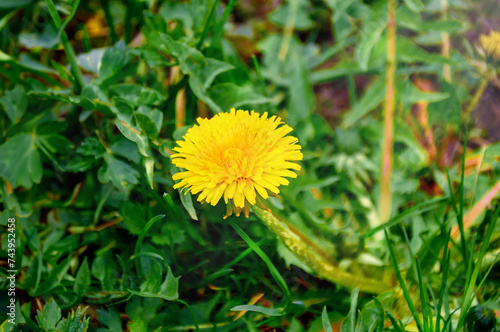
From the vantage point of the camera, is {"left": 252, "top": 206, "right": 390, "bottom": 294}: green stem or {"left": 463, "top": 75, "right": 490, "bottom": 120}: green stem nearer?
{"left": 252, "top": 206, "right": 390, "bottom": 294}: green stem

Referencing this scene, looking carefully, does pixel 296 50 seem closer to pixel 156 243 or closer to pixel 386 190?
pixel 386 190

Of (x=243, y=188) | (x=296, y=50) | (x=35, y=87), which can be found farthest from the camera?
(x=296, y=50)

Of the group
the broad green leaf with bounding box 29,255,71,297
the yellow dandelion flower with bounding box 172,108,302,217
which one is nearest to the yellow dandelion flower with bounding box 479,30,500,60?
the yellow dandelion flower with bounding box 172,108,302,217

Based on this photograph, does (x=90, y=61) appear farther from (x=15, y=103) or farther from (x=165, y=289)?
(x=165, y=289)

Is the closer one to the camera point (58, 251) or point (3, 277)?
point (3, 277)

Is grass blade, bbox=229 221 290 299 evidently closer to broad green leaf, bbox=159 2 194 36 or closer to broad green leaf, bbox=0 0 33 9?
broad green leaf, bbox=159 2 194 36

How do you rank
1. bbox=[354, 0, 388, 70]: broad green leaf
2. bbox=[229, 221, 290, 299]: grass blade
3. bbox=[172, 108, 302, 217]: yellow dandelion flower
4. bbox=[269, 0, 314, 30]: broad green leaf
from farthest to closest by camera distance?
bbox=[269, 0, 314, 30]: broad green leaf
bbox=[354, 0, 388, 70]: broad green leaf
bbox=[229, 221, 290, 299]: grass blade
bbox=[172, 108, 302, 217]: yellow dandelion flower

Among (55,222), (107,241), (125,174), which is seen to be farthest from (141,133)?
(55,222)
